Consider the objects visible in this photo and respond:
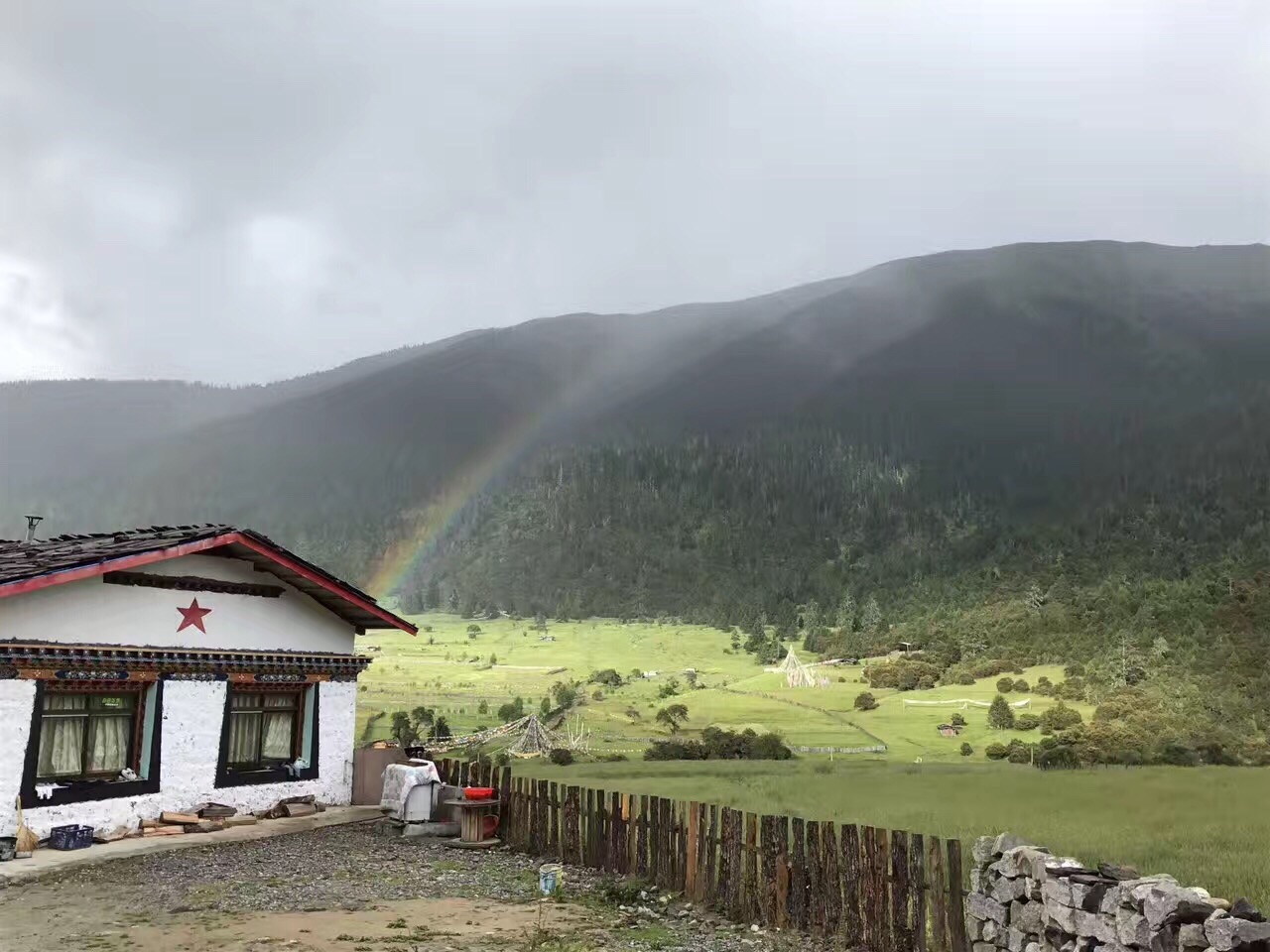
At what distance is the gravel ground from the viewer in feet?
35.0

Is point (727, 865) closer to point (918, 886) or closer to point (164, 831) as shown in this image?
point (918, 886)

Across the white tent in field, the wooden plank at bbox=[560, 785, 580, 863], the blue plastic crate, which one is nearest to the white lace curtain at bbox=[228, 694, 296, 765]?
the blue plastic crate

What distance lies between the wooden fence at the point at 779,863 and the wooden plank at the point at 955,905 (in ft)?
0.03

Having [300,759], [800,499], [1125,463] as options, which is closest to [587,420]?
[800,499]

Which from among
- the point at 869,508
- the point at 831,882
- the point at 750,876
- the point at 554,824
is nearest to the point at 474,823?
the point at 554,824

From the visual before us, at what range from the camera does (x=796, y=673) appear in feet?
237

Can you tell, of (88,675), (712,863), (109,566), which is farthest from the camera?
(88,675)

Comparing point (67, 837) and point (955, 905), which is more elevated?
point (955, 905)

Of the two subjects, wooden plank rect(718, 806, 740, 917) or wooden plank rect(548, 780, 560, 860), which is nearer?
wooden plank rect(718, 806, 740, 917)

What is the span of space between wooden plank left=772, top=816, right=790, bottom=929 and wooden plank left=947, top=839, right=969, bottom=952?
2319 mm

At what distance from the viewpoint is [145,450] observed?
197750 mm

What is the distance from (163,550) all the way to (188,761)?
15.2 ft

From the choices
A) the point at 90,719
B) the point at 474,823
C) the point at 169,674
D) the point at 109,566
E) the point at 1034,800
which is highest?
the point at 109,566

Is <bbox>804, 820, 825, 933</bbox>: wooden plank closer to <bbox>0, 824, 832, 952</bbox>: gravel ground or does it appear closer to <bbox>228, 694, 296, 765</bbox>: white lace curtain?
<bbox>0, 824, 832, 952</bbox>: gravel ground
